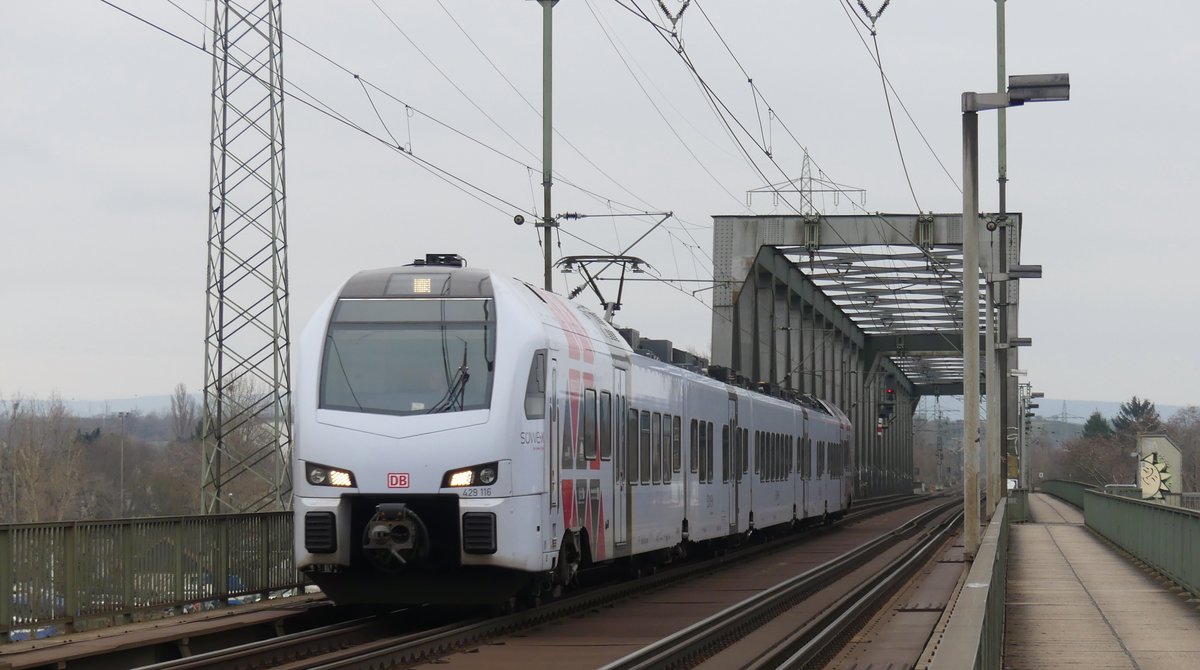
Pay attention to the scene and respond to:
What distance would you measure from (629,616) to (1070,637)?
4.74 m

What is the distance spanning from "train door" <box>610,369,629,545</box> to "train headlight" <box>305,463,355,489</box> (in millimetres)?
4405

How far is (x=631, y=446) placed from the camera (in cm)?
1936

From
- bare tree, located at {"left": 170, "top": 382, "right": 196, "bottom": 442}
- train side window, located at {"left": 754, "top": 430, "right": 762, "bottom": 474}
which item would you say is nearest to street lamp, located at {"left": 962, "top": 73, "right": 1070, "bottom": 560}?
train side window, located at {"left": 754, "top": 430, "right": 762, "bottom": 474}

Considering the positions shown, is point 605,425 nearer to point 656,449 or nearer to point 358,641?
point 656,449

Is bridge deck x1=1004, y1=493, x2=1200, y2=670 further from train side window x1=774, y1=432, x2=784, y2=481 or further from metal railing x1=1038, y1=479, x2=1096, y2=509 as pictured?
metal railing x1=1038, y1=479, x2=1096, y2=509

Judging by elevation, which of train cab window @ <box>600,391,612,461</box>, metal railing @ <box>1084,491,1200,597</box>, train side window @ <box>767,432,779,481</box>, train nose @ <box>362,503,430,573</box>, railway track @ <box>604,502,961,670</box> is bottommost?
railway track @ <box>604,502,961,670</box>

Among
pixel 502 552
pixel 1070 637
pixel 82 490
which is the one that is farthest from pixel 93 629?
pixel 82 490

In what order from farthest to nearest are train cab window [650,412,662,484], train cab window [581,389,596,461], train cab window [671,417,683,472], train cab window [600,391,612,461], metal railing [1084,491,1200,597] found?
train cab window [671,417,683,472] → train cab window [650,412,662,484] → metal railing [1084,491,1200,597] → train cab window [600,391,612,461] → train cab window [581,389,596,461]

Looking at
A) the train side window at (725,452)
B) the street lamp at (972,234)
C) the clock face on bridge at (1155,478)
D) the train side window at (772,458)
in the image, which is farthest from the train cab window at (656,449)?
the clock face on bridge at (1155,478)

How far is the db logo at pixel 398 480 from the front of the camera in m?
14.5

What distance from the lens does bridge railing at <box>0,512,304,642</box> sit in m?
13.4

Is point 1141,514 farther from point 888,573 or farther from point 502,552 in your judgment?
point 502,552

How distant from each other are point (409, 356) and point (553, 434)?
160 centimetres

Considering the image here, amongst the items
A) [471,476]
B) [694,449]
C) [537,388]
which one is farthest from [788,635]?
[694,449]
